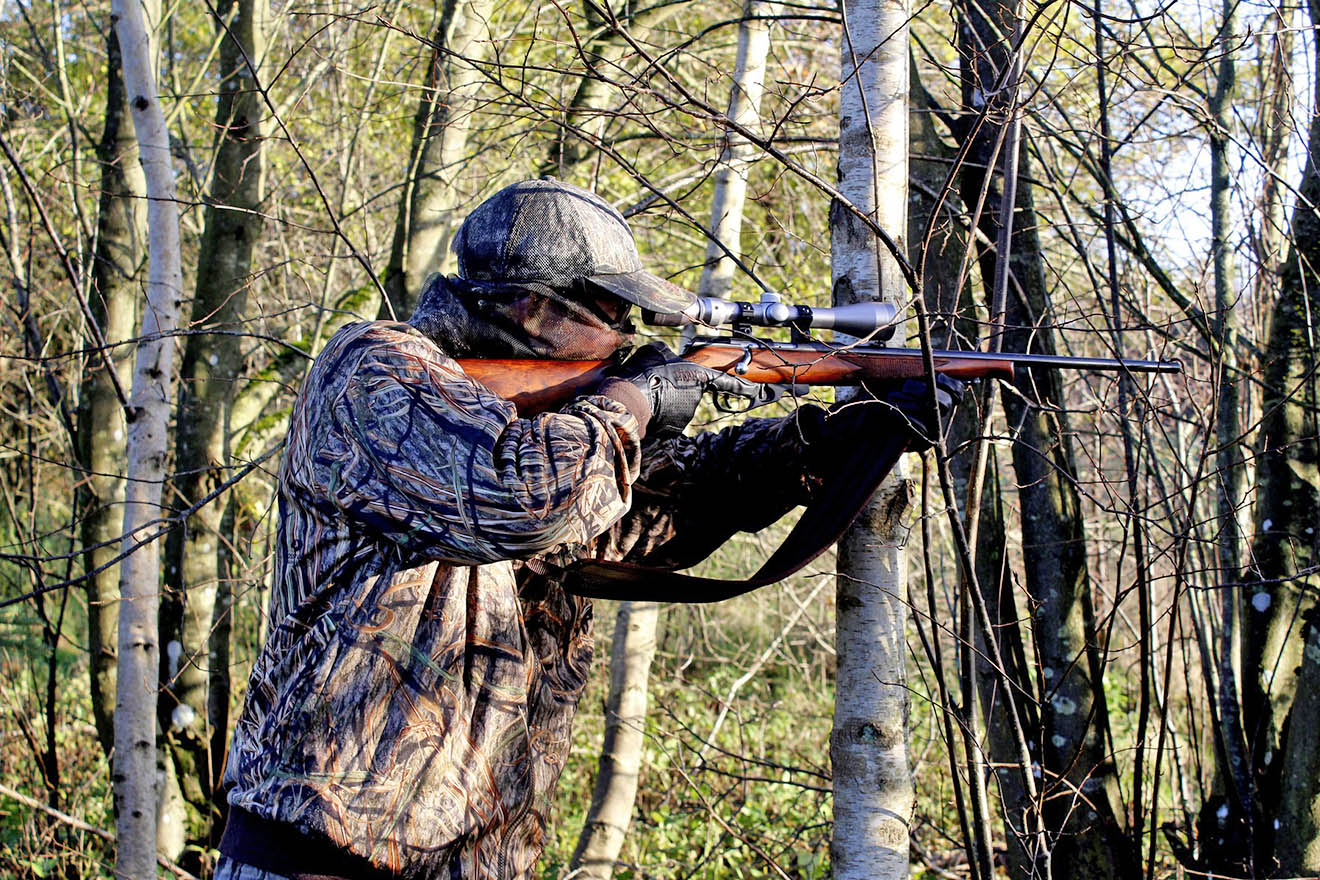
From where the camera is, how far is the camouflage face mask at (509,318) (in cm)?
250

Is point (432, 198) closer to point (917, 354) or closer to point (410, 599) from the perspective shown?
point (917, 354)

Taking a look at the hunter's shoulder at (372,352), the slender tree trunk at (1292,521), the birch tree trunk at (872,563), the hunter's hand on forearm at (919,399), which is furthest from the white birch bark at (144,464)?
the slender tree trunk at (1292,521)

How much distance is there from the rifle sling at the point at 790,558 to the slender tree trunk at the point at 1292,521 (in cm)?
181

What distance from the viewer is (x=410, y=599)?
2.27 meters

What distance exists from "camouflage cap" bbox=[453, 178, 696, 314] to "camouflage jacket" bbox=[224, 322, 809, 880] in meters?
0.29

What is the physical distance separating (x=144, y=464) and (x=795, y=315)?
2.74m

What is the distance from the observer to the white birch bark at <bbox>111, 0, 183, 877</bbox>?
415 cm

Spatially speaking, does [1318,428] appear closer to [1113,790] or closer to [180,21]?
[1113,790]

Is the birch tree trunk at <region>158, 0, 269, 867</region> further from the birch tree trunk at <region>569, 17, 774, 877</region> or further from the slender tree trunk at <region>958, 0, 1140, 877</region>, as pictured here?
the slender tree trunk at <region>958, 0, 1140, 877</region>

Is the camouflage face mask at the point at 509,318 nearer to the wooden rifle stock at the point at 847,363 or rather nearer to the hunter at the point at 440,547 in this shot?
the hunter at the point at 440,547

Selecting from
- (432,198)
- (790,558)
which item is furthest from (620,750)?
(790,558)

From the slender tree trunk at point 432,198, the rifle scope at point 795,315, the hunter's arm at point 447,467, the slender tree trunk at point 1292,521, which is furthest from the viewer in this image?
the slender tree trunk at point 432,198

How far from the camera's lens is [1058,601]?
4.12m

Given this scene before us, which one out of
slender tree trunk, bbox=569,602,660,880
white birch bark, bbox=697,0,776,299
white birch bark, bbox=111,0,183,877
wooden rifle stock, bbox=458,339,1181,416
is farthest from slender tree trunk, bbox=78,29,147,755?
wooden rifle stock, bbox=458,339,1181,416
